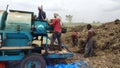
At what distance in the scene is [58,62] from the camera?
12594 mm

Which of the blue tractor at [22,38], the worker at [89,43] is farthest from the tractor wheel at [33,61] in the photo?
the worker at [89,43]

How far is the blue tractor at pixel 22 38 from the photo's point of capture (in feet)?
35.4

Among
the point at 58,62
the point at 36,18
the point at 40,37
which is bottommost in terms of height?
the point at 58,62

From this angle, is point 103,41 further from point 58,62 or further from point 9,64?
point 9,64

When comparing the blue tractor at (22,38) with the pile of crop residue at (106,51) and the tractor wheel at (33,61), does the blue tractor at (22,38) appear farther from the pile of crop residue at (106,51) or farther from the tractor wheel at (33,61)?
the pile of crop residue at (106,51)

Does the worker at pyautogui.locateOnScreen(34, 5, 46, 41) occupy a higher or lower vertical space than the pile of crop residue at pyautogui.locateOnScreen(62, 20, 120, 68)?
higher

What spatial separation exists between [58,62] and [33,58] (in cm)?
208

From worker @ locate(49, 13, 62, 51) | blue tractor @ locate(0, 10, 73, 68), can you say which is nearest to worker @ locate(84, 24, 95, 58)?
worker @ locate(49, 13, 62, 51)

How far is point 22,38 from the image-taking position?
11297mm

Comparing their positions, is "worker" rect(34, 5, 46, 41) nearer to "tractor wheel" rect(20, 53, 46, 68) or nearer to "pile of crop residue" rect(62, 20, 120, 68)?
"tractor wheel" rect(20, 53, 46, 68)

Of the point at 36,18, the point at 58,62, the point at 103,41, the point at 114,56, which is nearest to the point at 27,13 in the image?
the point at 36,18

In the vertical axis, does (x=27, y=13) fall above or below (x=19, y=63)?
above

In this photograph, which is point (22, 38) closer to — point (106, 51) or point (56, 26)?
point (56, 26)

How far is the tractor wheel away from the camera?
10734 millimetres
